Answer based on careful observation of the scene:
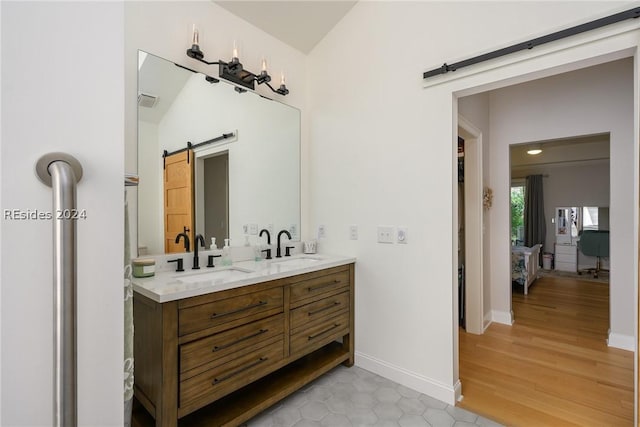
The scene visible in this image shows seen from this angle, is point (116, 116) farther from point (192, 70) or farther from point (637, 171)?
point (637, 171)

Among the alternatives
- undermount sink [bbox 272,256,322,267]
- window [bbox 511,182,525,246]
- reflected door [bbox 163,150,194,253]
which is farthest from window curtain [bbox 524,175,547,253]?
reflected door [bbox 163,150,194,253]

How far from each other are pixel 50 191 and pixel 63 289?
0.17 metres

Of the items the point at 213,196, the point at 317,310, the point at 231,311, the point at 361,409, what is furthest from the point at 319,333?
the point at 213,196

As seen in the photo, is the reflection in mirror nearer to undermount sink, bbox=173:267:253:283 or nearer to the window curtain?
the window curtain

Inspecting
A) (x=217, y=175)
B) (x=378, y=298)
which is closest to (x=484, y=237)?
A: (x=378, y=298)

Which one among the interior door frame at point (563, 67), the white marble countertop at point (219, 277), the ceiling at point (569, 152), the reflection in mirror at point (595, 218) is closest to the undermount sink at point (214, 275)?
the white marble countertop at point (219, 277)

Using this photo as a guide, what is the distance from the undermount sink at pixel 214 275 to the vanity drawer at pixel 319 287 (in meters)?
0.36

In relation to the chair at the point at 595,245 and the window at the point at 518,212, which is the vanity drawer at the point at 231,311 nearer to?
the chair at the point at 595,245

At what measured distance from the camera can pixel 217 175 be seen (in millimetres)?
2348

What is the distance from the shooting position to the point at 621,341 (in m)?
2.82

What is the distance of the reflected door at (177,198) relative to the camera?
202 centimetres

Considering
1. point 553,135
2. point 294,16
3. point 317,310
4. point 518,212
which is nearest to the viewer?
point 317,310

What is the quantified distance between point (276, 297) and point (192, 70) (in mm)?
1685

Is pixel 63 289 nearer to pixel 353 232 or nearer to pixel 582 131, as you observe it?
pixel 353 232
